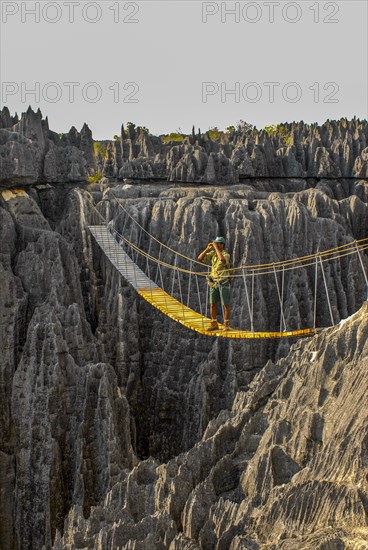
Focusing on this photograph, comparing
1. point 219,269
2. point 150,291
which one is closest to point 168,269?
point 150,291

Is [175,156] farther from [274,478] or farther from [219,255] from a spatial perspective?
[274,478]

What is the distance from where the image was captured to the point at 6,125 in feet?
109

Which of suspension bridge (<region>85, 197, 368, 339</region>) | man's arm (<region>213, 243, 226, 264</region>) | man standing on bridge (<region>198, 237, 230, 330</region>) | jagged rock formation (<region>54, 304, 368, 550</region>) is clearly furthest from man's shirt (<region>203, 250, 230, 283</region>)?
suspension bridge (<region>85, 197, 368, 339</region>)

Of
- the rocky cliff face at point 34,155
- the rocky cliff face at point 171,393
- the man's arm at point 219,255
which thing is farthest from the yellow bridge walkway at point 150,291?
the rocky cliff face at point 34,155

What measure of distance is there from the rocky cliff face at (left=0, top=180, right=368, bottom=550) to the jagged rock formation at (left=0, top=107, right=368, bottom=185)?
130 centimetres

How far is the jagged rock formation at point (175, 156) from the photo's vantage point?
80.8 ft

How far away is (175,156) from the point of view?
3278cm

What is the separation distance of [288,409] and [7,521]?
9.61 meters

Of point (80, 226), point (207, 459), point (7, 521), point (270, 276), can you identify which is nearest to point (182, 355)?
point (270, 276)

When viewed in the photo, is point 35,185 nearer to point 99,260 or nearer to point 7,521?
point 99,260

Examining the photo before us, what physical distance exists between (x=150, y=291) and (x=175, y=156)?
1524 cm

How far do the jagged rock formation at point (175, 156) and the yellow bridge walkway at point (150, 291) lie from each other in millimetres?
3833

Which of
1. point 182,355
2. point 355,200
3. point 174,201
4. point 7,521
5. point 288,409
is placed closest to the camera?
point 288,409

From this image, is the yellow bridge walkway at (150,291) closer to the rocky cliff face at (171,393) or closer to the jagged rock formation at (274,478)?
the rocky cliff face at (171,393)
